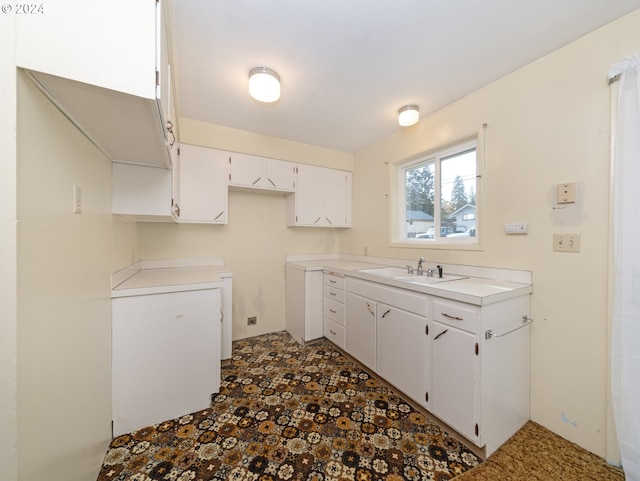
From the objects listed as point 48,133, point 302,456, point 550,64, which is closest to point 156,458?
point 302,456

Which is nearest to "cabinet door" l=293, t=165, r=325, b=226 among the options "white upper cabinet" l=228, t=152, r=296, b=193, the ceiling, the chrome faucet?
"white upper cabinet" l=228, t=152, r=296, b=193

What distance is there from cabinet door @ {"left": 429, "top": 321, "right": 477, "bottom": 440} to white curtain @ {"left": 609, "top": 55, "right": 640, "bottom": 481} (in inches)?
27.2

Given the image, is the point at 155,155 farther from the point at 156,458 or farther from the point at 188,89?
the point at 156,458

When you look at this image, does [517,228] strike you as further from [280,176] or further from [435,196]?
[280,176]

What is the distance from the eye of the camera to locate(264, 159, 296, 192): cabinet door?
271 centimetres

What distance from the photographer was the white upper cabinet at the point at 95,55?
0.70 meters

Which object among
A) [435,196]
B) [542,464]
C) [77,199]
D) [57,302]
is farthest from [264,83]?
[542,464]

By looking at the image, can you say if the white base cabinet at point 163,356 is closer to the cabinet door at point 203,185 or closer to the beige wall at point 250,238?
the cabinet door at point 203,185

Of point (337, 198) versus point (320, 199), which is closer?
point (320, 199)

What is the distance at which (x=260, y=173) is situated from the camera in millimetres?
2660

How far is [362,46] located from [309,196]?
5.51 feet

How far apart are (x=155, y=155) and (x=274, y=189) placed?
1374mm

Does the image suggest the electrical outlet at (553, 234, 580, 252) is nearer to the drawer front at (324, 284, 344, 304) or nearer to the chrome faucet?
the chrome faucet

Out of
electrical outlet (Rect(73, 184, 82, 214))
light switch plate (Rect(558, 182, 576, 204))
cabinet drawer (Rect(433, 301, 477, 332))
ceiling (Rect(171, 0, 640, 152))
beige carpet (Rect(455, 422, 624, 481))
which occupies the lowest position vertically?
beige carpet (Rect(455, 422, 624, 481))
